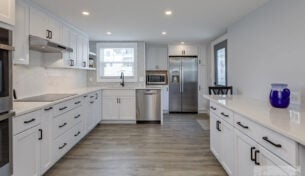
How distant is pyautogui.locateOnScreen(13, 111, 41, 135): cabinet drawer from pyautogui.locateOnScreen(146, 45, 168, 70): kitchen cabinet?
516cm

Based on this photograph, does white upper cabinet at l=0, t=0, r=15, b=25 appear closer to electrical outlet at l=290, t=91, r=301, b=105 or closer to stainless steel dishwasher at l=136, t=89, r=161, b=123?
electrical outlet at l=290, t=91, r=301, b=105

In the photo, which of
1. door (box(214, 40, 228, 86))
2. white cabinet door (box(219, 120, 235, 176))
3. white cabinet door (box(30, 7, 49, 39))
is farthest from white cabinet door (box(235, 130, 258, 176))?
door (box(214, 40, 228, 86))

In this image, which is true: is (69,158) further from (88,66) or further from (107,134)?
(88,66)

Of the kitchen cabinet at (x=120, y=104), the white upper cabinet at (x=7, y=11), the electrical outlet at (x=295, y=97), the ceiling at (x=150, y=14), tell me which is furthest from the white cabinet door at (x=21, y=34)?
the electrical outlet at (x=295, y=97)

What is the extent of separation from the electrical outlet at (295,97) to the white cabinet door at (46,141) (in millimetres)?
2815

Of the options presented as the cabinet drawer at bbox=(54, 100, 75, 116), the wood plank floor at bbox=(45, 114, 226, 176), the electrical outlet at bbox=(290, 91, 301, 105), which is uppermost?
the electrical outlet at bbox=(290, 91, 301, 105)

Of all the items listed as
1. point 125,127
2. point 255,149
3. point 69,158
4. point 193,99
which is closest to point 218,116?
point 255,149

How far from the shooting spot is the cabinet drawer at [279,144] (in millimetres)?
1341

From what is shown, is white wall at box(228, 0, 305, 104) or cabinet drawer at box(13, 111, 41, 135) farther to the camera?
white wall at box(228, 0, 305, 104)

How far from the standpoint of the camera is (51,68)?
14.0 feet

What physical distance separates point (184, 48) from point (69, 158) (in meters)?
5.10

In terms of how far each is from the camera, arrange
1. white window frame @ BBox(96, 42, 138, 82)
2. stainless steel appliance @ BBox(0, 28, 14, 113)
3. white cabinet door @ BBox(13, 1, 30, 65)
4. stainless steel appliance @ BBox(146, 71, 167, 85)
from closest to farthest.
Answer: stainless steel appliance @ BBox(0, 28, 14, 113) < white cabinet door @ BBox(13, 1, 30, 65) < white window frame @ BBox(96, 42, 138, 82) < stainless steel appliance @ BBox(146, 71, 167, 85)

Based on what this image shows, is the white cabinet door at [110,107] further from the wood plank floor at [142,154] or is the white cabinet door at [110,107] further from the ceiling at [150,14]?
the ceiling at [150,14]

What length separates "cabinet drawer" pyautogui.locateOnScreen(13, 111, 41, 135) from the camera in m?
2.05
